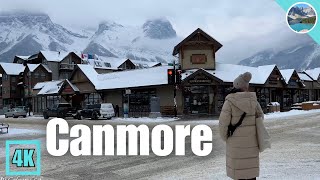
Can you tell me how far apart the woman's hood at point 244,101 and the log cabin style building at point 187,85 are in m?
29.7

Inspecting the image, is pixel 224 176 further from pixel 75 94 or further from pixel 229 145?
pixel 75 94

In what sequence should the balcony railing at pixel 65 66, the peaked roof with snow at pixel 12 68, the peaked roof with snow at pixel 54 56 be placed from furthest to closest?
the peaked roof with snow at pixel 12 68 < the balcony railing at pixel 65 66 < the peaked roof with snow at pixel 54 56

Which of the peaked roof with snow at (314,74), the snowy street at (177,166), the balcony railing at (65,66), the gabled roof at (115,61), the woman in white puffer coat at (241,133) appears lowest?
the snowy street at (177,166)

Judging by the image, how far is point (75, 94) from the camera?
47.8m

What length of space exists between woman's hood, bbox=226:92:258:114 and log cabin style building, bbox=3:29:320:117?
29.7 meters

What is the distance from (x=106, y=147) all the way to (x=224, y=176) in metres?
6.33

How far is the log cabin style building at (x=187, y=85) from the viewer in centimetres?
3656

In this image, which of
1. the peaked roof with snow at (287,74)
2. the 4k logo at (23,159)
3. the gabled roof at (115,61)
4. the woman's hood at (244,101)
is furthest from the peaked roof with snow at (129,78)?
the woman's hood at (244,101)

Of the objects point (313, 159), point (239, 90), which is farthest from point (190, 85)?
point (239, 90)

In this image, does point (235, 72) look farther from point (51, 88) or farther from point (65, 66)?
point (65, 66)

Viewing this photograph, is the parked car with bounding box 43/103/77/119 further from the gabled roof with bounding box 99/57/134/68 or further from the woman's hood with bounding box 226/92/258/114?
the woman's hood with bounding box 226/92/258/114

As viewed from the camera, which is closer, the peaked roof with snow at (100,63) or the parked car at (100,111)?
the parked car at (100,111)

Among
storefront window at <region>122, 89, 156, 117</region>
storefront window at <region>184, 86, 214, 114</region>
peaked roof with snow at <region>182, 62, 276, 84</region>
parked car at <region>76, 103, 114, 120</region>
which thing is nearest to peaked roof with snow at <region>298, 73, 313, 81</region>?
peaked roof with snow at <region>182, 62, 276, 84</region>

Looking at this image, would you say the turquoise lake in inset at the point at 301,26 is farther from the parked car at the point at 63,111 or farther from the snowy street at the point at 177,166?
the parked car at the point at 63,111
